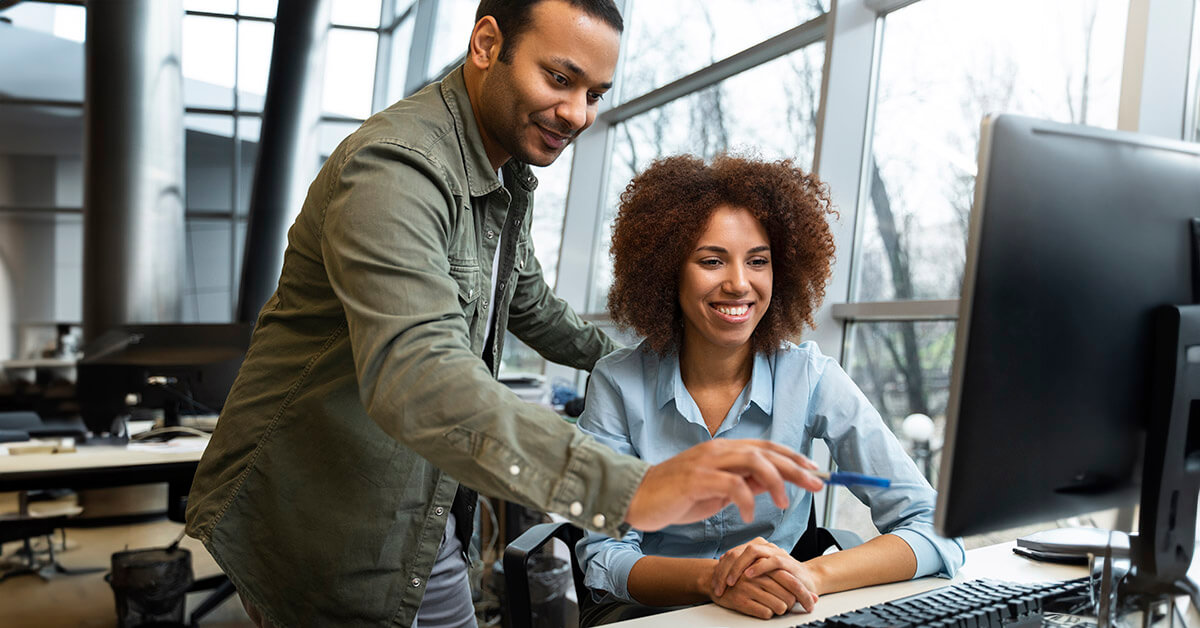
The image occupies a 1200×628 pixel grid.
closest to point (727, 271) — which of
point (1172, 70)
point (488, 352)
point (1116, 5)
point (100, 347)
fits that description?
point (488, 352)

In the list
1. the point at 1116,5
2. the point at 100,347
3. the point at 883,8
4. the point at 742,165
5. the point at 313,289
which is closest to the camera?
the point at 313,289

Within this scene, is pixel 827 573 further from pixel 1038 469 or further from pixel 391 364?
pixel 391 364

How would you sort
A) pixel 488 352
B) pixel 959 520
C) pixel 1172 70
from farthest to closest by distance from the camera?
pixel 1172 70 → pixel 488 352 → pixel 959 520

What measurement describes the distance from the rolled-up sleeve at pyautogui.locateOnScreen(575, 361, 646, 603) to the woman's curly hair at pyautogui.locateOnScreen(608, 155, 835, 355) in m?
0.15

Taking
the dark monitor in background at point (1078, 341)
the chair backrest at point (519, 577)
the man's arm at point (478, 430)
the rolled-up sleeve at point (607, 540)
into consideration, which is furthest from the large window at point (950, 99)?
the man's arm at point (478, 430)

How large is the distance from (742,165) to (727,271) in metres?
0.25

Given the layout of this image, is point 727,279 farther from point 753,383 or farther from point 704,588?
point 704,588

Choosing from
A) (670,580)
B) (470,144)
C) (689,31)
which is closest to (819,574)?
(670,580)

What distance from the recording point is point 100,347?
10.7ft

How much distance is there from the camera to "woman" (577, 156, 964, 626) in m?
1.41

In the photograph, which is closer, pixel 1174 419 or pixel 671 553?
pixel 1174 419

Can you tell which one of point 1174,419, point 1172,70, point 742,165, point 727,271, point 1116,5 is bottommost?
point 1174,419

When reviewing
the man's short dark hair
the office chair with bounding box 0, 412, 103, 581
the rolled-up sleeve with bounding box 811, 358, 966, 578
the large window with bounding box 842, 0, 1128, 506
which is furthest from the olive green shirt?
the office chair with bounding box 0, 412, 103, 581

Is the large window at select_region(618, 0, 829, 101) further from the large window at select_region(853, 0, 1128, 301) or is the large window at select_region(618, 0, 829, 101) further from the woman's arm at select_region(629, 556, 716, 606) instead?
the woman's arm at select_region(629, 556, 716, 606)
